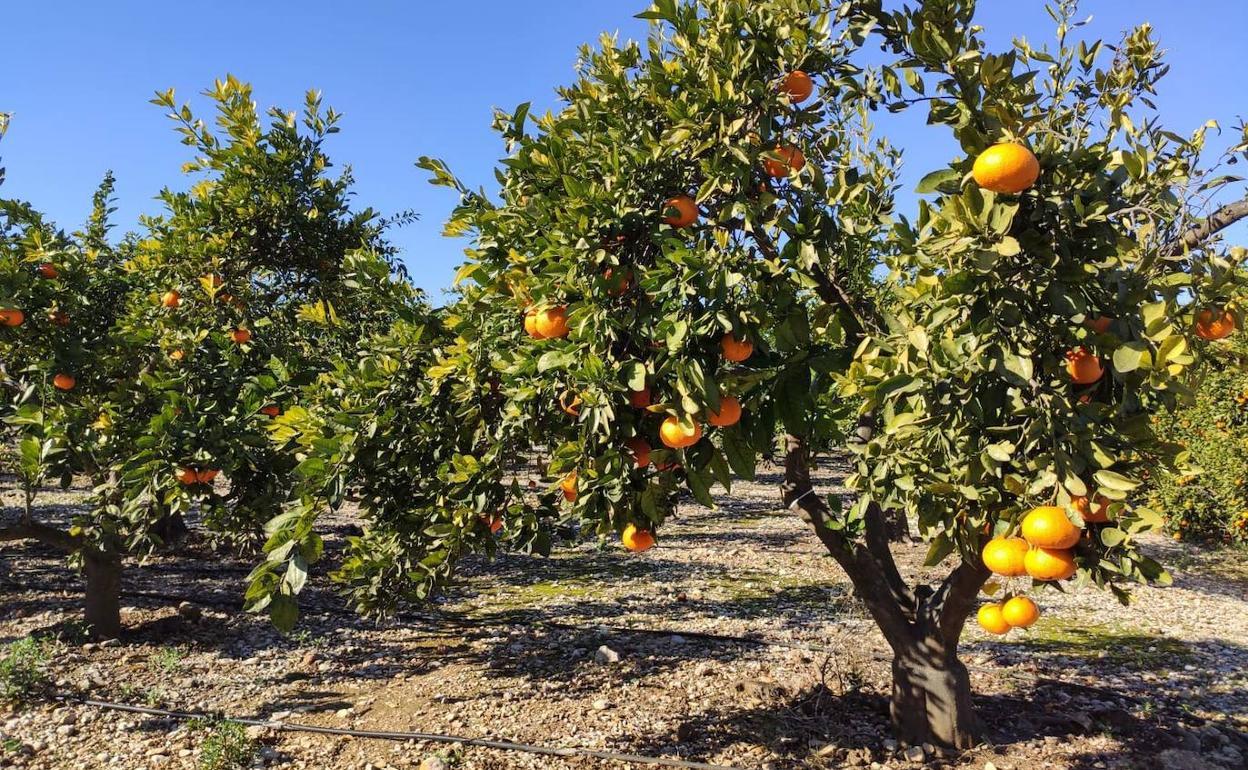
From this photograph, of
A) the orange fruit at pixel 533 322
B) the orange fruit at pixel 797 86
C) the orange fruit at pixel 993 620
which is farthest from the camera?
the orange fruit at pixel 993 620

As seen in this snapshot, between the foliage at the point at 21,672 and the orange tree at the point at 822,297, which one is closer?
the orange tree at the point at 822,297

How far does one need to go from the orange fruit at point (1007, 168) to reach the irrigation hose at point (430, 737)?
9.76 feet

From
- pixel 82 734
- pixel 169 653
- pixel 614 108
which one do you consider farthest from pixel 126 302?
pixel 614 108

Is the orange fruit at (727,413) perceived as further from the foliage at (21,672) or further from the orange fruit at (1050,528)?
the foliage at (21,672)

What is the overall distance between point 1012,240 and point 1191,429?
36.8ft

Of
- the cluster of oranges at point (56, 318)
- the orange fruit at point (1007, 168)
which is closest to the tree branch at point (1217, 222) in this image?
the orange fruit at point (1007, 168)

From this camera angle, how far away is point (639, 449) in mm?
2334

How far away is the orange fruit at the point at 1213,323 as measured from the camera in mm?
2096

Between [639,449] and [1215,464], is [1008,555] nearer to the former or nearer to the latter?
[639,449]

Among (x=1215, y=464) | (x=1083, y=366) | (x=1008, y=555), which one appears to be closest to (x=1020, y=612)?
(x=1008, y=555)

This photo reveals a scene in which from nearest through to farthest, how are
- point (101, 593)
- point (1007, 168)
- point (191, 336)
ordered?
point (1007, 168)
point (191, 336)
point (101, 593)

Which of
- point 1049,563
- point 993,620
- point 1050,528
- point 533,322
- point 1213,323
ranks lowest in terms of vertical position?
point 993,620

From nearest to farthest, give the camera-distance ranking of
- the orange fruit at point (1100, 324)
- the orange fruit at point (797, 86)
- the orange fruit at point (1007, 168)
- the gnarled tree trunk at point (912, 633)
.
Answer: the orange fruit at point (1007, 168) < the orange fruit at point (1100, 324) < the orange fruit at point (797, 86) < the gnarled tree trunk at point (912, 633)

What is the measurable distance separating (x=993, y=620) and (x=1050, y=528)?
986mm
